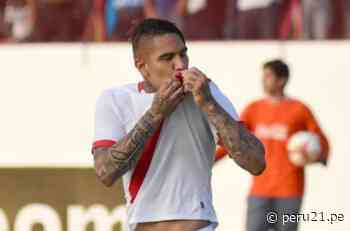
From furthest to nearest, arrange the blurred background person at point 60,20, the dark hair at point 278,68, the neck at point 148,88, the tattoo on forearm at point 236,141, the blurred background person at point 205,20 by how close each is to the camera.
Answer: the blurred background person at point 60,20, the blurred background person at point 205,20, the dark hair at point 278,68, the neck at point 148,88, the tattoo on forearm at point 236,141

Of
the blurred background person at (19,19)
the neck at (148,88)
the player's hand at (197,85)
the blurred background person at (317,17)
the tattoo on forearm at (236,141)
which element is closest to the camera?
the player's hand at (197,85)

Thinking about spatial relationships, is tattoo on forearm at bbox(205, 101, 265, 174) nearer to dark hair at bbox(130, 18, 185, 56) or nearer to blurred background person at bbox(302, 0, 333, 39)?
dark hair at bbox(130, 18, 185, 56)

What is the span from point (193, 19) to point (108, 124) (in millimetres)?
7036

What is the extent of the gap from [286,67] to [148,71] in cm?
603

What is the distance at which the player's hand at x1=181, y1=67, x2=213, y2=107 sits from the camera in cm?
481

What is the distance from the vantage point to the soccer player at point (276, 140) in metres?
11.0

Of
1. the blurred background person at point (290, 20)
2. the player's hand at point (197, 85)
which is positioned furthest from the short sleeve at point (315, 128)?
the player's hand at point (197, 85)

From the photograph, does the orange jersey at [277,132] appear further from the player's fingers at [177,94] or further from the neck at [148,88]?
the player's fingers at [177,94]

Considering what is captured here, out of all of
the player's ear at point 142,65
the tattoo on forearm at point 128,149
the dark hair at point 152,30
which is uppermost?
the dark hair at point 152,30

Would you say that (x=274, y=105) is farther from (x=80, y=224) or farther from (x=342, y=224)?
(x=80, y=224)

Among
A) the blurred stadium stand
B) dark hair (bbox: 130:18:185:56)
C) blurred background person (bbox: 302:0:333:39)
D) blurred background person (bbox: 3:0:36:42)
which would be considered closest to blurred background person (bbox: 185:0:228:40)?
the blurred stadium stand

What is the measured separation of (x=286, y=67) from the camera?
36.2 feet

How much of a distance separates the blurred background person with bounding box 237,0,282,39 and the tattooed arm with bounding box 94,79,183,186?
275 inches

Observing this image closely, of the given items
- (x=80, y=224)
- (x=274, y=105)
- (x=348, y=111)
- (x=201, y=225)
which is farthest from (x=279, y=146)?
(x=201, y=225)
